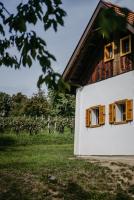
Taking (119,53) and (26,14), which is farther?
(119,53)

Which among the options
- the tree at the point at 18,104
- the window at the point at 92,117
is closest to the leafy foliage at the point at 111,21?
the window at the point at 92,117

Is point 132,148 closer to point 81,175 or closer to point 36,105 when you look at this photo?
point 81,175

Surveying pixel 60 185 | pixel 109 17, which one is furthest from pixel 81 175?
pixel 109 17

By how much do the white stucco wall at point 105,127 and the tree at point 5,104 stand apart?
1742 inches

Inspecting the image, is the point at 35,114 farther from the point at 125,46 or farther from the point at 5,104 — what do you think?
the point at 125,46

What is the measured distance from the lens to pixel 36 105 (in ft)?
193

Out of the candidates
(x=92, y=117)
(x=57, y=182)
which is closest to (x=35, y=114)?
(x=92, y=117)

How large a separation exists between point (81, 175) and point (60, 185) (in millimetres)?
1357

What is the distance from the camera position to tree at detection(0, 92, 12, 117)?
64.2m

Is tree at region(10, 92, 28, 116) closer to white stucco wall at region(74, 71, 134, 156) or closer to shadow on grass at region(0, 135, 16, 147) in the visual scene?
shadow on grass at region(0, 135, 16, 147)

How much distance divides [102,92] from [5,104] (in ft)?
155

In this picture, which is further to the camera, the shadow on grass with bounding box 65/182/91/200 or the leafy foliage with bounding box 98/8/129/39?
the shadow on grass with bounding box 65/182/91/200

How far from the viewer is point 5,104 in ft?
213

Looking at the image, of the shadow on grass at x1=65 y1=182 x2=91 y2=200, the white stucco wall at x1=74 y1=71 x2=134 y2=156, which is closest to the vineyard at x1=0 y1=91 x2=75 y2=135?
the white stucco wall at x1=74 y1=71 x2=134 y2=156
